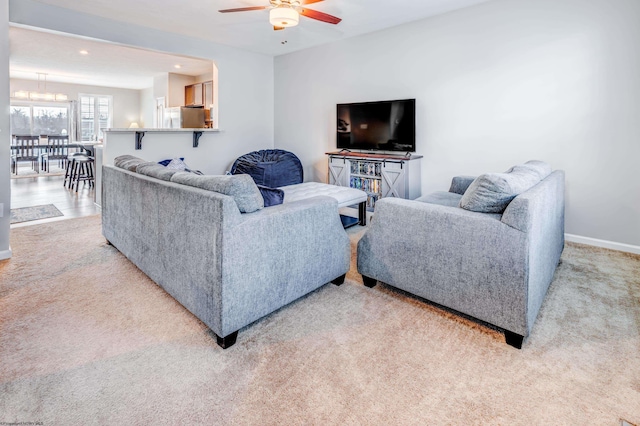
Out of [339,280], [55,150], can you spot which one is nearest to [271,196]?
[339,280]

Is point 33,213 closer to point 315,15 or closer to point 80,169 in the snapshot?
point 80,169

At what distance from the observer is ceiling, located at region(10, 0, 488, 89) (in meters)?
3.82

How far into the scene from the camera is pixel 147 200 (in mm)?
2424

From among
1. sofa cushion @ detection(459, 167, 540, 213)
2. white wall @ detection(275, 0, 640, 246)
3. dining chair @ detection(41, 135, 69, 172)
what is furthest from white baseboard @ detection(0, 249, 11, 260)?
dining chair @ detection(41, 135, 69, 172)

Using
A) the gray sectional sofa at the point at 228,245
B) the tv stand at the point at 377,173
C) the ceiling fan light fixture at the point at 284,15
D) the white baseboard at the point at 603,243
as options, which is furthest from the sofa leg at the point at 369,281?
the white baseboard at the point at 603,243

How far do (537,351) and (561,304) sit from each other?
70 cm

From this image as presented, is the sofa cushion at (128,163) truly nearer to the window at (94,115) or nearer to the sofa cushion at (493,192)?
the sofa cushion at (493,192)

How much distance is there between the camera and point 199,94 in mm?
8094

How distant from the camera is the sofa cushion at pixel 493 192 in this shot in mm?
1917

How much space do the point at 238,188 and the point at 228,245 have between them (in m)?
0.30

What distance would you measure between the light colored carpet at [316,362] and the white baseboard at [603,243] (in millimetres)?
941

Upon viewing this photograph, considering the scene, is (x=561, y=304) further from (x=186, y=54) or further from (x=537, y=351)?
(x=186, y=54)

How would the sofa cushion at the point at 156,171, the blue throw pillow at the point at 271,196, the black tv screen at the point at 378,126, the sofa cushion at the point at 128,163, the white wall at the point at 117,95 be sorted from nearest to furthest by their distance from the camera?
the blue throw pillow at the point at 271,196 < the sofa cushion at the point at 156,171 < the sofa cushion at the point at 128,163 < the black tv screen at the point at 378,126 < the white wall at the point at 117,95

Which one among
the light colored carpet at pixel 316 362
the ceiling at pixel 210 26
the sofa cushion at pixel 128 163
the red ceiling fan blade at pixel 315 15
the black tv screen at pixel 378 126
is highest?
the ceiling at pixel 210 26
